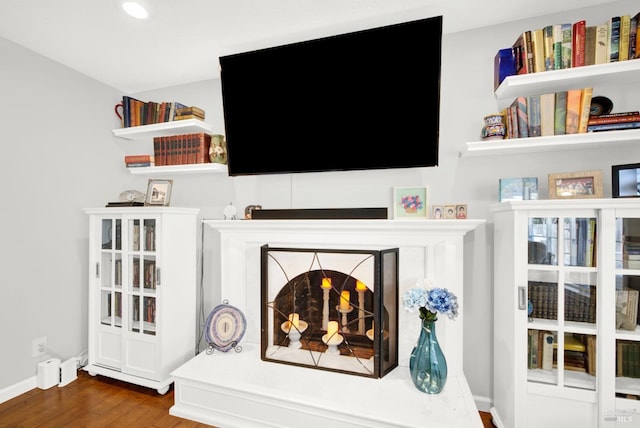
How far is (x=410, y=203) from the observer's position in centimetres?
202

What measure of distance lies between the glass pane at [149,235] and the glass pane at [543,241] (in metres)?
2.42

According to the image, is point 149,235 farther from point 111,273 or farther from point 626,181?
point 626,181

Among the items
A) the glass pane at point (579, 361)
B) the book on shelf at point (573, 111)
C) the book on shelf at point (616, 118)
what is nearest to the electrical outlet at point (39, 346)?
the glass pane at point (579, 361)

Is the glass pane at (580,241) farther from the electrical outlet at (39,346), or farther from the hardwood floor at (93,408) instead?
the electrical outlet at (39,346)

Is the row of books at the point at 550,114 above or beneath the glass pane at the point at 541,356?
above

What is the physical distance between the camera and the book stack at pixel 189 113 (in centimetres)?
242

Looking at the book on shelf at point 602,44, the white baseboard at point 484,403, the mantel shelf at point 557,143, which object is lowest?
the white baseboard at point 484,403

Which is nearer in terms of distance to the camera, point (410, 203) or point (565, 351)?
point (565, 351)

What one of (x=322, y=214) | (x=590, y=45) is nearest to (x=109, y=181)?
(x=322, y=214)

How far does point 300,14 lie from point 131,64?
1.47 m

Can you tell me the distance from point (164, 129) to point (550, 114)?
104 inches

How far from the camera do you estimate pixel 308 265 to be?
209cm

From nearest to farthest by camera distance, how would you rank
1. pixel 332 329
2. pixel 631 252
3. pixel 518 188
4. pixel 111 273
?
pixel 631 252
pixel 518 188
pixel 332 329
pixel 111 273

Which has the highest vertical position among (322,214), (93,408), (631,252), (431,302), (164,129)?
(164,129)
